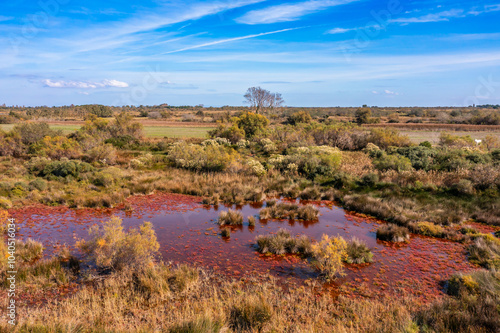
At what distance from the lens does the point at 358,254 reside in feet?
31.8

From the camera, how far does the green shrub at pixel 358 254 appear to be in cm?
955

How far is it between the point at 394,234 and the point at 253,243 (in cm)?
606

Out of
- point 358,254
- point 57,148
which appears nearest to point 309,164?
point 358,254

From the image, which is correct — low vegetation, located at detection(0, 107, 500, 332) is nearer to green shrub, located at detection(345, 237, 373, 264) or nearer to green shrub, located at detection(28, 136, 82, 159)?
green shrub, located at detection(345, 237, 373, 264)

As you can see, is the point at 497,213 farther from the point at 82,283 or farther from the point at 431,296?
the point at 82,283

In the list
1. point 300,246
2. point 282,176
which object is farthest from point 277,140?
point 300,246

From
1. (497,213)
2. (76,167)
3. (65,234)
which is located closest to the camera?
(65,234)

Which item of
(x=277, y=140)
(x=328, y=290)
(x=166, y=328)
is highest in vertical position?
(x=277, y=140)

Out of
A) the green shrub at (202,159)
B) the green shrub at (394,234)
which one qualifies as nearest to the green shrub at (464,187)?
the green shrub at (394,234)

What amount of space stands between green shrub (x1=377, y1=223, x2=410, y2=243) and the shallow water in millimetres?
318

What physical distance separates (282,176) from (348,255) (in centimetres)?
1184

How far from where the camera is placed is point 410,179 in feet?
59.3

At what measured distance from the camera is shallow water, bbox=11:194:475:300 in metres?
8.65

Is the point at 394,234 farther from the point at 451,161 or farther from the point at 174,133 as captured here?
the point at 174,133
